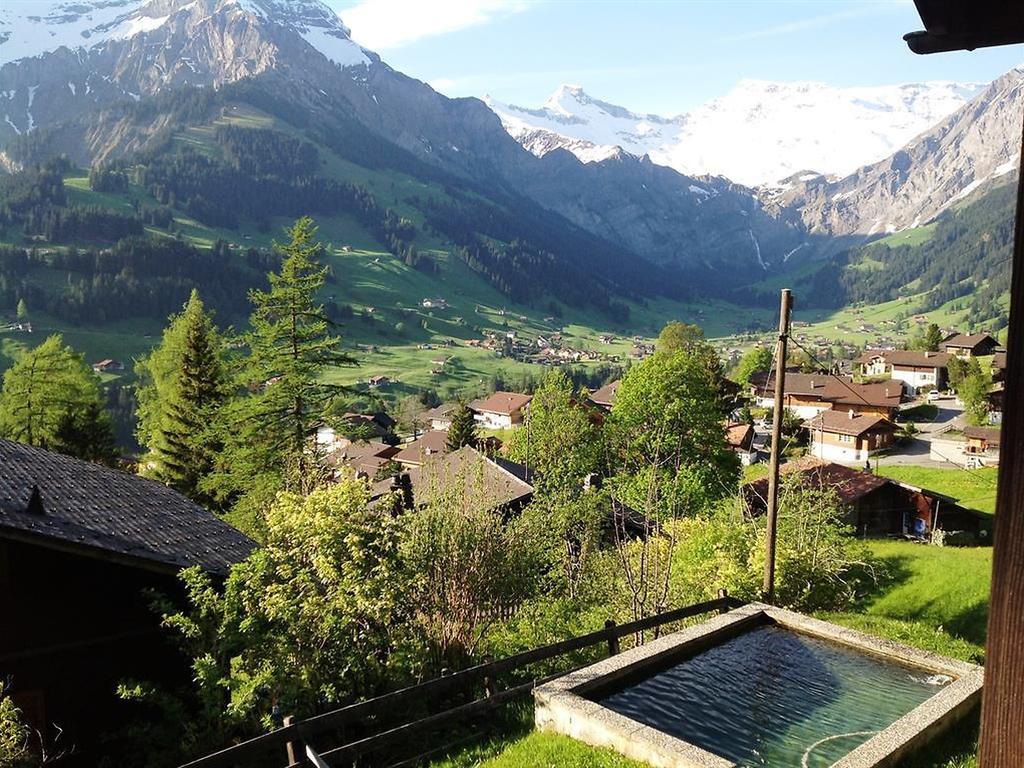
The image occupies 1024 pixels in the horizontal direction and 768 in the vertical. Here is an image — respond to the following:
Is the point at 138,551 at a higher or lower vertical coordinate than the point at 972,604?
higher

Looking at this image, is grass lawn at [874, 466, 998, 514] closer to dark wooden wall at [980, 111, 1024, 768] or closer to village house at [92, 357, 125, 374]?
dark wooden wall at [980, 111, 1024, 768]

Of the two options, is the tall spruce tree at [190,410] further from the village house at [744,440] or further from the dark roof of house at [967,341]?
the dark roof of house at [967,341]

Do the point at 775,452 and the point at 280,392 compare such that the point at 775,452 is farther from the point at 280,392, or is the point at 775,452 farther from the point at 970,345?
the point at 970,345

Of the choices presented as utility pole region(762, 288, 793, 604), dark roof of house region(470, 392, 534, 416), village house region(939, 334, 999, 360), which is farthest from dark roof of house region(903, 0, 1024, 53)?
village house region(939, 334, 999, 360)

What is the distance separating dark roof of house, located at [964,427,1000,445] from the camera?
71.8 metres

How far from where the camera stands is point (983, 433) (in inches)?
2879

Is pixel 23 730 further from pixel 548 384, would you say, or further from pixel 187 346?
pixel 548 384

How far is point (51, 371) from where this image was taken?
1725 inches

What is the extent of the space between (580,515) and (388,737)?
22.7 m

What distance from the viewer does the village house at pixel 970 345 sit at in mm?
132375

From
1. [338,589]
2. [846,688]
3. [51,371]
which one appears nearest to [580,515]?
[846,688]

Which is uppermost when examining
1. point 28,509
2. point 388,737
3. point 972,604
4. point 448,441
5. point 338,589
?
point 28,509

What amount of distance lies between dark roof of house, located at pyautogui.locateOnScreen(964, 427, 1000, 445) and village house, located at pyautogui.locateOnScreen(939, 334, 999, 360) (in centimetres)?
6326

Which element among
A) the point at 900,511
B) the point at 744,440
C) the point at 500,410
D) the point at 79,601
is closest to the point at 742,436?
the point at 744,440
